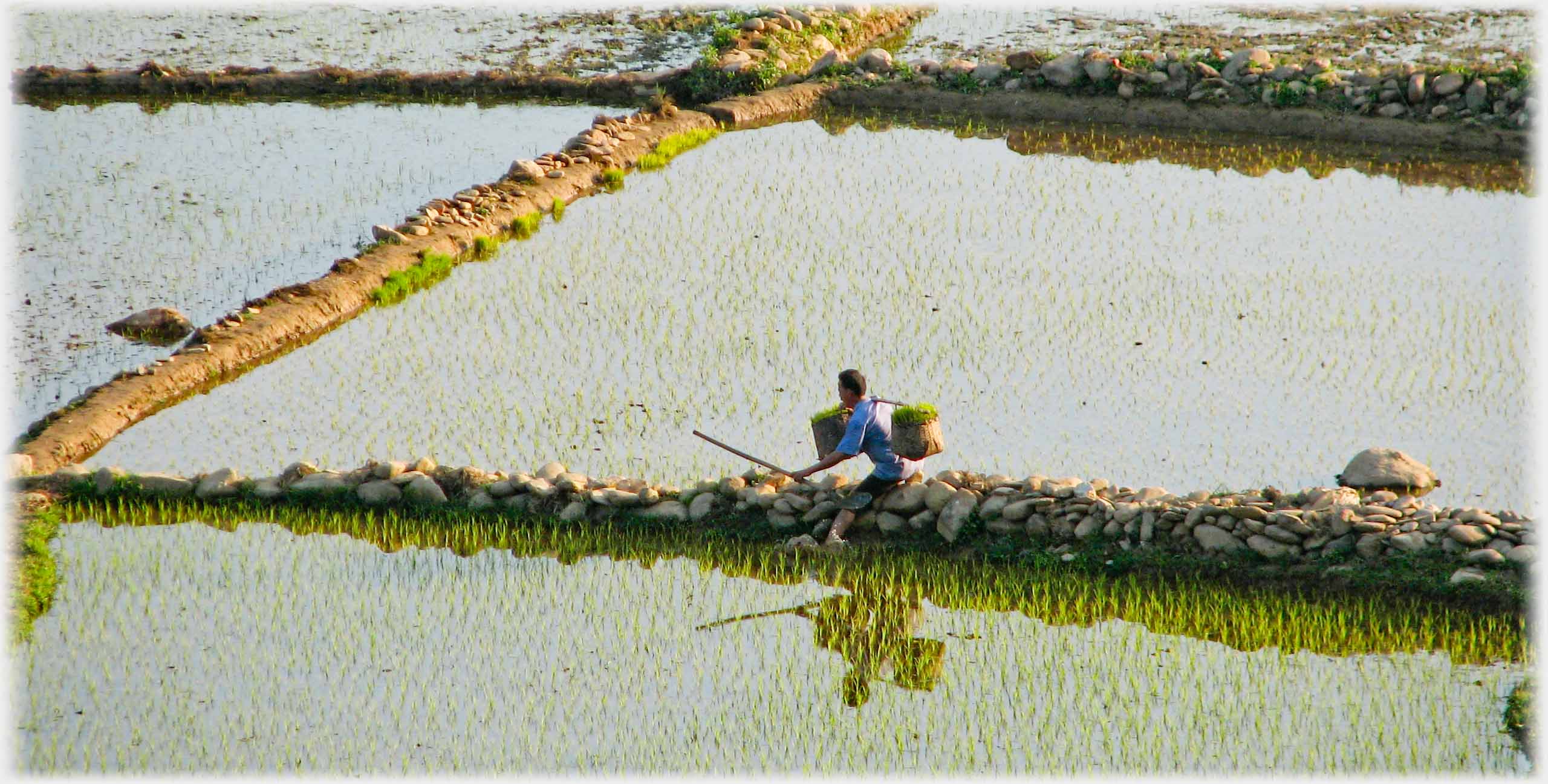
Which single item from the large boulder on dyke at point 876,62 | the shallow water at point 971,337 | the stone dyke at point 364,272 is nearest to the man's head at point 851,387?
the shallow water at point 971,337

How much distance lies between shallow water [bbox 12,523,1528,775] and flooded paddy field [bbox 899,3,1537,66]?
10.3 meters

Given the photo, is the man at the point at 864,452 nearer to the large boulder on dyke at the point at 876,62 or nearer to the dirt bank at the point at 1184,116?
the dirt bank at the point at 1184,116

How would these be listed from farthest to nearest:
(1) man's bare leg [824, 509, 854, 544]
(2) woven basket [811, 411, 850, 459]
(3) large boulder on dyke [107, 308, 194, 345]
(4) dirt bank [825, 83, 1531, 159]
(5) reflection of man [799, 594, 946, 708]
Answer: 1. (4) dirt bank [825, 83, 1531, 159]
2. (3) large boulder on dyke [107, 308, 194, 345]
3. (1) man's bare leg [824, 509, 854, 544]
4. (2) woven basket [811, 411, 850, 459]
5. (5) reflection of man [799, 594, 946, 708]

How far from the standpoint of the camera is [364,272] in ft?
34.6

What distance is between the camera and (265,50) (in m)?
17.6

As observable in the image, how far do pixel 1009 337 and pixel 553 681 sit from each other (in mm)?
4318

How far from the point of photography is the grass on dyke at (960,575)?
6336mm

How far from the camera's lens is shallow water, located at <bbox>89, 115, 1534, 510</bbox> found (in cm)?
823

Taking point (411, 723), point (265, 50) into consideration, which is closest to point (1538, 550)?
point (411, 723)

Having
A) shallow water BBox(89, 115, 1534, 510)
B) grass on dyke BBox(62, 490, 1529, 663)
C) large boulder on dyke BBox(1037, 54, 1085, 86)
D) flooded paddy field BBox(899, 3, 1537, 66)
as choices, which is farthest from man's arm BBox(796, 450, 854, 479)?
flooded paddy field BBox(899, 3, 1537, 66)

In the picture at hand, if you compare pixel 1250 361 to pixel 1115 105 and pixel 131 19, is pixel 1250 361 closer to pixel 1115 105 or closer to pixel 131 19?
pixel 1115 105

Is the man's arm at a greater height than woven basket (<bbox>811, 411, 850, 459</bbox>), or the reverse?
woven basket (<bbox>811, 411, 850, 459</bbox>)

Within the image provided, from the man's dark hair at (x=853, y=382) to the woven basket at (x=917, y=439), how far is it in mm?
209

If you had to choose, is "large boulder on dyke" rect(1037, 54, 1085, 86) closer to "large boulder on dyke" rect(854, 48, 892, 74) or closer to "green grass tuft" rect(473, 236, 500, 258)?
"large boulder on dyke" rect(854, 48, 892, 74)
